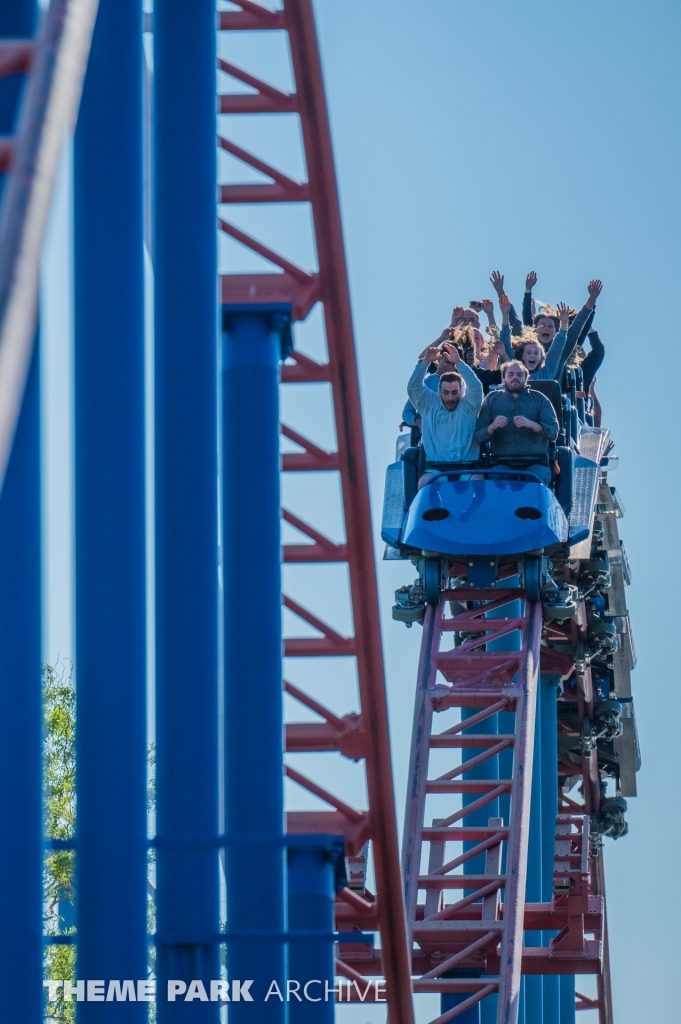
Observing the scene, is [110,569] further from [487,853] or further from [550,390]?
[550,390]

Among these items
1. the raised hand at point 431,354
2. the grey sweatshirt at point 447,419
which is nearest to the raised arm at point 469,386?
the grey sweatshirt at point 447,419

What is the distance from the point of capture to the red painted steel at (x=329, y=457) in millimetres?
5641

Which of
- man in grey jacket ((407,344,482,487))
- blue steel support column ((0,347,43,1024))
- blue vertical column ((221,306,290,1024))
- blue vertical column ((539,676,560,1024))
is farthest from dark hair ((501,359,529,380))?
blue steel support column ((0,347,43,1024))

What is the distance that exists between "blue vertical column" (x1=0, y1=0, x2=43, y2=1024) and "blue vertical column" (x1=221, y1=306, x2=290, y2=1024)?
4.12 ft

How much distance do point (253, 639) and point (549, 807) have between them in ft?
22.3

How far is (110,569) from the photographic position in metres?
4.53

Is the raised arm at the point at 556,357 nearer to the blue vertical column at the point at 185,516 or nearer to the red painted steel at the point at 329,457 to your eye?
the red painted steel at the point at 329,457

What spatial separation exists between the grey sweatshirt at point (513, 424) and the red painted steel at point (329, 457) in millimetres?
3065

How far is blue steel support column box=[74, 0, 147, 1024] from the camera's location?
4.51m

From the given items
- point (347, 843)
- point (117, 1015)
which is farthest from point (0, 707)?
point (347, 843)

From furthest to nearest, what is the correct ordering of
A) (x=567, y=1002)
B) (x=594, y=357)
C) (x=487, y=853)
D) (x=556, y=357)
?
(x=567, y=1002), (x=594, y=357), (x=556, y=357), (x=487, y=853)

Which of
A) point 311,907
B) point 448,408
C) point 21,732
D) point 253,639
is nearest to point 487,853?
point 448,408

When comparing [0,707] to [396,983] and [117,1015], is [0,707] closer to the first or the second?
[117,1015]

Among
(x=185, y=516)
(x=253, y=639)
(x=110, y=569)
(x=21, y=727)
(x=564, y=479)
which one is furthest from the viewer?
(x=564, y=479)
